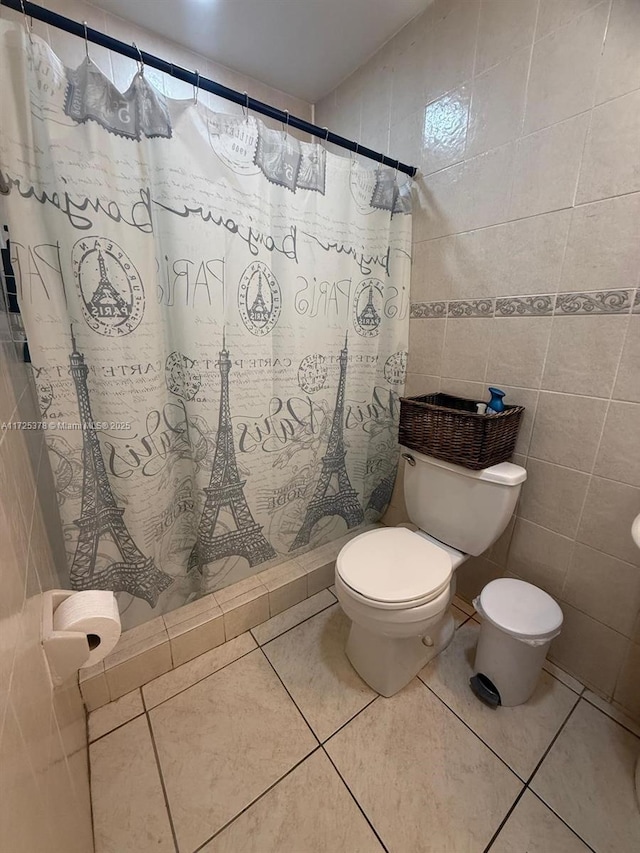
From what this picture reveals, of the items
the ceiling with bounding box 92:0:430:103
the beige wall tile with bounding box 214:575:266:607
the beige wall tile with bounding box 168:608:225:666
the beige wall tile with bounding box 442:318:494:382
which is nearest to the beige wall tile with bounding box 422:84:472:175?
the ceiling with bounding box 92:0:430:103

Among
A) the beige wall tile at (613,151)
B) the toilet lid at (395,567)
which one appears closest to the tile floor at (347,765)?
the toilet lid at (395,567)

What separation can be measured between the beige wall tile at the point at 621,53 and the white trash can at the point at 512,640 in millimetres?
1479

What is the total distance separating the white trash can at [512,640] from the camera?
3.44 ft

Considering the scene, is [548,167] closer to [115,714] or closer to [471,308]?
[471,308]

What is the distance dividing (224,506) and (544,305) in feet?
4.33

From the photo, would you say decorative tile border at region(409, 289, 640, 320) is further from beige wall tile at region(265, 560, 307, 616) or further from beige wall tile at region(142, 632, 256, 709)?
beige wall tile at region(142, 632, 256, 709)

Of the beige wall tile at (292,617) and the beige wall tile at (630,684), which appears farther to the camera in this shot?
the beige wall tile at (292,617)

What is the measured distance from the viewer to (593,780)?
0.96 meters

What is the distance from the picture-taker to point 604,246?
98cm

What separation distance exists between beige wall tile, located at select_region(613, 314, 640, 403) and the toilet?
14.6 inches

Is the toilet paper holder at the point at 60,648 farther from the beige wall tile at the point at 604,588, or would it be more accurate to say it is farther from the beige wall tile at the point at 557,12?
the beige wall tile at the point at 557,12

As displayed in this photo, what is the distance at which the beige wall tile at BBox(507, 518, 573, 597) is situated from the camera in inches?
47.3

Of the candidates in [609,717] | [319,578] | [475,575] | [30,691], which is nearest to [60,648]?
[30,691]

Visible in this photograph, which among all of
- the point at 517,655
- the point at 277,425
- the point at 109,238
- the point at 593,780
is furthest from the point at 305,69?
the point at 593,780
